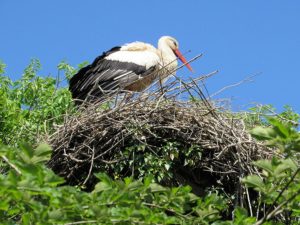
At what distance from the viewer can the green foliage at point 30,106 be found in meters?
8.65

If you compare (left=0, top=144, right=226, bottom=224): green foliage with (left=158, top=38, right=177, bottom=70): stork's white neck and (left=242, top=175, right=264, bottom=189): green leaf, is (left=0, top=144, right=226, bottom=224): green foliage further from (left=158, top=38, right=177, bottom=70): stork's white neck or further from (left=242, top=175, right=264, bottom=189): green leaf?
(left=158, top=38, right=177, bottom=70): stork's white neck

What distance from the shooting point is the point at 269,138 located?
178 inches

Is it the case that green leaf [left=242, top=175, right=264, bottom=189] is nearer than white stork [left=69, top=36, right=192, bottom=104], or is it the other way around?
green leaf [left=242, top=175, right=264, bottom=189]

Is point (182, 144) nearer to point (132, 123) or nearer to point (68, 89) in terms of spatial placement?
point (132, 123)

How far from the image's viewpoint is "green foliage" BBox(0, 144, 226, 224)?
4.53 meters

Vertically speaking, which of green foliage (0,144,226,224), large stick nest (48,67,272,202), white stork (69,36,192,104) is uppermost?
white stork (69,36,192,104)

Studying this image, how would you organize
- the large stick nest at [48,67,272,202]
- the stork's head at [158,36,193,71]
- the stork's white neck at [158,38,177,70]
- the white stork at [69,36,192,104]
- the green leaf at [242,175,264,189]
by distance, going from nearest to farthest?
the green leaf at [242,175,264,189] → the large stick nest at [48,67,272,202] → the white stork at [69,36,192,104] → the stork's white neck at [158,38,177,70] → the stork's head at [158,36,193,71]

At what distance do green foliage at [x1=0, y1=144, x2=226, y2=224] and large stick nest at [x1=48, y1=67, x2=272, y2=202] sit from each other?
7.68 ft

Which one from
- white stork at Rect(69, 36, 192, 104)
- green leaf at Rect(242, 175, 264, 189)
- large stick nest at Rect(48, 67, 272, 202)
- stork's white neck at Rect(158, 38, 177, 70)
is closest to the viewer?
green leaf at Rect(242, 175, 264, 189)

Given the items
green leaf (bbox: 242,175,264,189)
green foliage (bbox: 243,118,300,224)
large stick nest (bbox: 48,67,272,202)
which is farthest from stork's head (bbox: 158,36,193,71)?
green leaf (bbox: 242,175,264,189)

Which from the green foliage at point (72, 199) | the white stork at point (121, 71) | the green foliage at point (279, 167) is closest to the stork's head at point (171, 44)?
the white stork at point (121, 71)

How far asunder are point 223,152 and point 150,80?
9.88 ft

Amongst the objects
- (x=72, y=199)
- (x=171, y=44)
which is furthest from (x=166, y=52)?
(x=72, y=199)

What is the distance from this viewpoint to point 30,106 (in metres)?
9.96
